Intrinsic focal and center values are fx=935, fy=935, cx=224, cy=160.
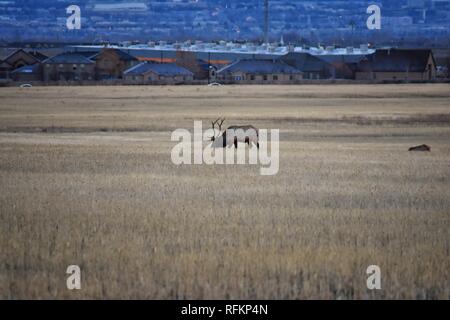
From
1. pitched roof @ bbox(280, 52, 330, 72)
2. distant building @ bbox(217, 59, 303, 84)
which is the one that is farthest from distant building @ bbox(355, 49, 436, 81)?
distant building @ bbox(217, 59, 303, 84)

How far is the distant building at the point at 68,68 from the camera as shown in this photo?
12015 centimetres

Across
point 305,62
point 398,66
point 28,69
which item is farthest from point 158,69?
point 398,66

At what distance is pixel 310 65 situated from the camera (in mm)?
136875

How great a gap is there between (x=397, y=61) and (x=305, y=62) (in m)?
14.8

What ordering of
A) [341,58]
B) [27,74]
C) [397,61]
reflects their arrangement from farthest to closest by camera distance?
[341,58] < [397,61] < [27,74]

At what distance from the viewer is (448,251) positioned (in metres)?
12.8

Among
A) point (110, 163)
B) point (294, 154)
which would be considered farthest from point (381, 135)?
point (110, 163)

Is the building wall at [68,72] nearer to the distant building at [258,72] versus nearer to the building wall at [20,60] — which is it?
the building wall at [20,60]

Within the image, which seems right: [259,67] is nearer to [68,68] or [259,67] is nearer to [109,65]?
[109,65]

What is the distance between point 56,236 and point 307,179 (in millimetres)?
8999

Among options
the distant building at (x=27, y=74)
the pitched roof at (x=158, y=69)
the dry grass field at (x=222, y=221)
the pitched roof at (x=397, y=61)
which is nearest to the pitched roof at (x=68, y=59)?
the distant building at (x=27, y=74)

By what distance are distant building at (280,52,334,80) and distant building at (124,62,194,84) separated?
20.0 meters
